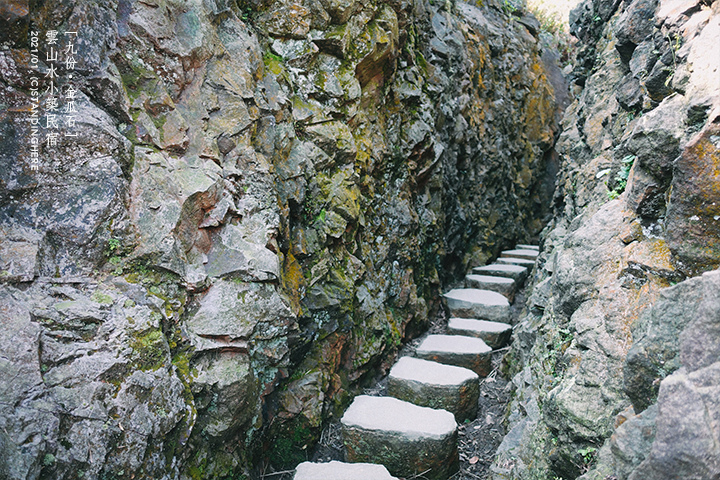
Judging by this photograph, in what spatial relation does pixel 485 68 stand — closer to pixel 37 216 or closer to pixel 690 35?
pixel 690 35

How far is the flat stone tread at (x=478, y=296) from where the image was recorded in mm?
5254

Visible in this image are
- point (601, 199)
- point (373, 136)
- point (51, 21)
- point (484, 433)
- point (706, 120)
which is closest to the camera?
point (706, 120)

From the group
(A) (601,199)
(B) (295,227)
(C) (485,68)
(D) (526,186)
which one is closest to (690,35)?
(A) (601,199)

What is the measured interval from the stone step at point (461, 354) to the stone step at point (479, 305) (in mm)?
861

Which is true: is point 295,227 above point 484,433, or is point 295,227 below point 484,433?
above

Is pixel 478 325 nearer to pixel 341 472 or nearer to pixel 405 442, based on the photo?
pixel 405 442

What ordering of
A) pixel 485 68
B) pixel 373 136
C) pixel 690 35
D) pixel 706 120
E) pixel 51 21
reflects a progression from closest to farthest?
pixel 706 120 → pixel 690 35 → pixel 51 21 → pixel 373 136 → pixel 485 68

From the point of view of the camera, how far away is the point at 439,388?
365cm

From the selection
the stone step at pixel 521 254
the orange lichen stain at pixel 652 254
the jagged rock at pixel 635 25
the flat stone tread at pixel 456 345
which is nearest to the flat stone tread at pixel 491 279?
the stone step at pixel 521 254

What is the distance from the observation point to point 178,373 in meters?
2.32

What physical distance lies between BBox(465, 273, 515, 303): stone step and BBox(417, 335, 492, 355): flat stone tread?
4.87ft

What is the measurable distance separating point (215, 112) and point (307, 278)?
1.38m

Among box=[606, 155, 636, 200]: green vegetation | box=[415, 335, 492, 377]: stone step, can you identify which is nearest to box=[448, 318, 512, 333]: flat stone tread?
box=[415, 335, 492, 377]: stone step

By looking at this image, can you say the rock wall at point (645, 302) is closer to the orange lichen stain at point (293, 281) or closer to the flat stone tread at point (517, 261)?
the orange lichen stain at point (293, 281)
